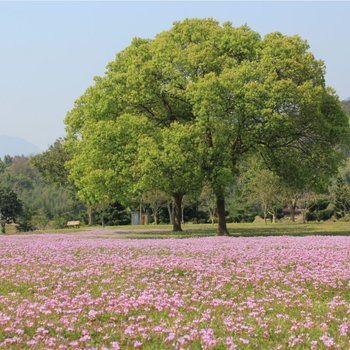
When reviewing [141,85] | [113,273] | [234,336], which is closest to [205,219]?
[141,85]

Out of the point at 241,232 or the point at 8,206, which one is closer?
the point at 241,232

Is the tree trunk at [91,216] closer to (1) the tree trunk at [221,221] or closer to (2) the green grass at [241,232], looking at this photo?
(2) the green grass at [241,232]

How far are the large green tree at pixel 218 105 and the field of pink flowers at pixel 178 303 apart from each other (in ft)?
50.9

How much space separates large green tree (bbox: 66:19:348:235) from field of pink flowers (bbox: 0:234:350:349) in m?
15.5

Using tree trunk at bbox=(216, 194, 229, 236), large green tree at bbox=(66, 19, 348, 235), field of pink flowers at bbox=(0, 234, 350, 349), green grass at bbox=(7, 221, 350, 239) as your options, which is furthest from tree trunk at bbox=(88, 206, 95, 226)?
field of pink flowers at bbox=(0, 234, 350, 349)

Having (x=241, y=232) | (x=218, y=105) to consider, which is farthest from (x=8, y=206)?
(x=218, y=105)

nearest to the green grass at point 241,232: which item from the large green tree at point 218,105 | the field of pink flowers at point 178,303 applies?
the large green tree at point 218,105

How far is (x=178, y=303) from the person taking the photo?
914 cm

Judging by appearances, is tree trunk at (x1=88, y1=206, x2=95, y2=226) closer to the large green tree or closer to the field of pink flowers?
the large green tree

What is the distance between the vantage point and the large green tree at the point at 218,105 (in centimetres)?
2984

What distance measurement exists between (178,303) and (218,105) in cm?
2162

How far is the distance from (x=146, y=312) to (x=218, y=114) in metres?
22.4

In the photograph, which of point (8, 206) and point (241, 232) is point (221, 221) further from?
point (8, 206)

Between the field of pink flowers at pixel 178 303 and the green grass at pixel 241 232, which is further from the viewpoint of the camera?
the green grass at pixel 241 232
